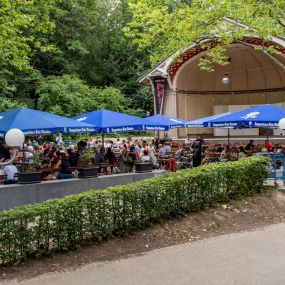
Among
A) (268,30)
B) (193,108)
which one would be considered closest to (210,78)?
(193,108)

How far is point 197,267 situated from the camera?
6434mm

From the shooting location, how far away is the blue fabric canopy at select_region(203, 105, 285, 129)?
573 inches

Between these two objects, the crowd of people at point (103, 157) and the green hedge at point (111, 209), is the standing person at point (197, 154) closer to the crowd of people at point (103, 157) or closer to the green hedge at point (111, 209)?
the crowd of people at point (103, 157)

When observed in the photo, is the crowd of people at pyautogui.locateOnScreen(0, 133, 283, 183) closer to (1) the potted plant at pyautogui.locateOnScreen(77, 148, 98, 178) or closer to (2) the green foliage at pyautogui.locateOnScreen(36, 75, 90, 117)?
(1) the potted plant at pyautogui.locateOnScreen(77, 148, 98, 178)

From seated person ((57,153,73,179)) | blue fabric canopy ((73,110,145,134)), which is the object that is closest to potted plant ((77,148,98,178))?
seated person ((57,153,73,179))

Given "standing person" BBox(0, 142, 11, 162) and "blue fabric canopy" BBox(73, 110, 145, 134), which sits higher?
"blue fabric canopy" BBox(73, 110, 145, 134)

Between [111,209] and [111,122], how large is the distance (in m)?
7.09

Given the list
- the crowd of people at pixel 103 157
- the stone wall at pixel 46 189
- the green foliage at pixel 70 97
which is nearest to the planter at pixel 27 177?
the stone wall at pixel 46 189

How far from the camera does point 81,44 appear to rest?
126 ft

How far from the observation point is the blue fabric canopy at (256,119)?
47.8 ft

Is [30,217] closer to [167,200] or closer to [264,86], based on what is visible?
[167,200]

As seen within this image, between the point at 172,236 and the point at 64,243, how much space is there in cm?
209

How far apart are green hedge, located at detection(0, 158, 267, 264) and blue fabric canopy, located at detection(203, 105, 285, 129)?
14.3ft

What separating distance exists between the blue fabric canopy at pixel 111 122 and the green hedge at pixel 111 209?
496 cm
